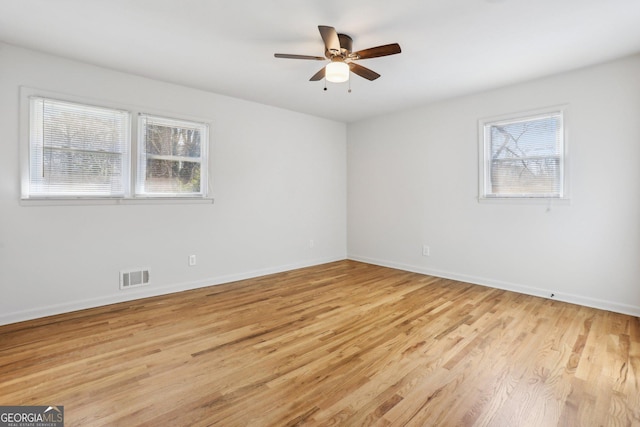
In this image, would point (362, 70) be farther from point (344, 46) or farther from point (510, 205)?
point (510, 205)

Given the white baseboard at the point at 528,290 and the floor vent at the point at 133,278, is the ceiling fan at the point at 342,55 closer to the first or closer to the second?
the floor vent at the point at 133,278

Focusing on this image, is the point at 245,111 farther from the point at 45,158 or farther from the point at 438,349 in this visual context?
the point at 438,349

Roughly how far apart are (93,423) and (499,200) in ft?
14.7

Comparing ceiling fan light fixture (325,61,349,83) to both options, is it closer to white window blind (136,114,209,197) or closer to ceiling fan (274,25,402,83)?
ceiling fan (274,25,402,83)

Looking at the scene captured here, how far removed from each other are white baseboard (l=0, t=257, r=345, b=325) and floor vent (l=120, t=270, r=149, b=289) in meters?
0.06

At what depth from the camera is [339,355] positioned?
2375mm

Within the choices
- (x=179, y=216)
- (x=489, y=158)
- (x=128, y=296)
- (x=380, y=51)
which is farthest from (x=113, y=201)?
(x=489, y=158)

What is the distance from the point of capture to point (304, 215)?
17.8 feet

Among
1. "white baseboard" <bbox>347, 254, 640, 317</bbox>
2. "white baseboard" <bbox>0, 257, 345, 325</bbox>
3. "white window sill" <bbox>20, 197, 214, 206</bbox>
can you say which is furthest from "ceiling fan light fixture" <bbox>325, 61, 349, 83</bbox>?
"white baseboard" <bbox>347, 254, 640, 317</bbox>

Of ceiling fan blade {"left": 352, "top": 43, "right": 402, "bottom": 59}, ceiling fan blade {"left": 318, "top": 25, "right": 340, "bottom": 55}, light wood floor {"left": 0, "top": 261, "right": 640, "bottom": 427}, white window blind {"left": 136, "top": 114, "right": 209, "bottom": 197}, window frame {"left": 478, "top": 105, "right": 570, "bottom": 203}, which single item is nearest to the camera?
light wood floor {"left": 0, "top": 261, "right": 640, "bottom": 427}

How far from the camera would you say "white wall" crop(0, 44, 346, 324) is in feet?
9.89

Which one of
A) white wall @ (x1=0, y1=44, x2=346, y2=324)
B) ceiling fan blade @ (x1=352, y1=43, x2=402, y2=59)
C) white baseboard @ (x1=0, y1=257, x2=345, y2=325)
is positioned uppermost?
ceiling fan blade @ (x1=352, y1=43, x2=402, y2=59)

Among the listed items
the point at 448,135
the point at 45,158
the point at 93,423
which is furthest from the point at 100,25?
the point at 448,135

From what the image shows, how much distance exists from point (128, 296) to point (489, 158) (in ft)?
15.9
